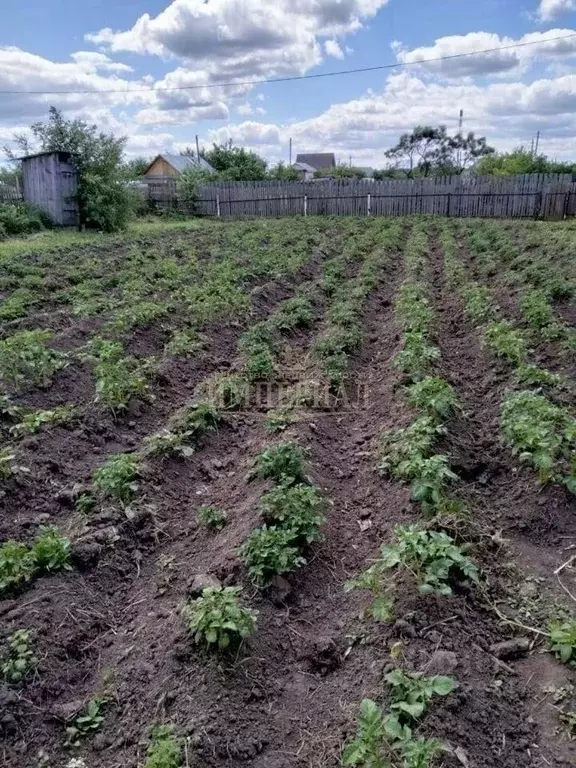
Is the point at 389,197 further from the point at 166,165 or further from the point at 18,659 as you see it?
the point at 166,165

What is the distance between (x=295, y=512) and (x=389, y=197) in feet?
85.4

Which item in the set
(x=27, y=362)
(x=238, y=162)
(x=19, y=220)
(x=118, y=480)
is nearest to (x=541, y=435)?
(x=118, y=480)

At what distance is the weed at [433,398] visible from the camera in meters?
5.50

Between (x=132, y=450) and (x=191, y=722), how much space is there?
319 centimetres

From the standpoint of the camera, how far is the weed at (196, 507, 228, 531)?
4.41m

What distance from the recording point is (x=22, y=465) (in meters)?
5.02

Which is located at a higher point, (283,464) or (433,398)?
(433,398)

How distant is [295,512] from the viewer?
400 centimetres

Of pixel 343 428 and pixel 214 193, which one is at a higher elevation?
pixel 214 193

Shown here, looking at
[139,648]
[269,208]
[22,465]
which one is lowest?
[139,648]

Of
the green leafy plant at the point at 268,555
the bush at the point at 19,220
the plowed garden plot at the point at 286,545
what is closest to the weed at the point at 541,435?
the plowed garden plot at the point at 286,545

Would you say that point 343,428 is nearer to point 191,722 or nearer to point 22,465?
point 22,465

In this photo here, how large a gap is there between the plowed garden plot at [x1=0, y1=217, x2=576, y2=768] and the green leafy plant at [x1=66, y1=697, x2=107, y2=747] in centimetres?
1

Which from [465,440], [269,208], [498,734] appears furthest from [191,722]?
[269,208]
